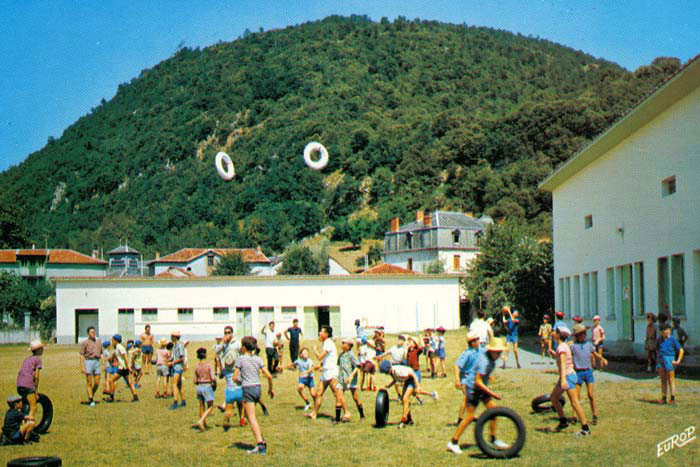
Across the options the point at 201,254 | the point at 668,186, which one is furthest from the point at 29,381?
the point at 201,254

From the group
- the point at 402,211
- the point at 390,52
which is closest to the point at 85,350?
the point at 402,211

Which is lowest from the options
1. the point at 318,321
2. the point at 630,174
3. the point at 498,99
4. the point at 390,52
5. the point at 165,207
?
the point at 318,321

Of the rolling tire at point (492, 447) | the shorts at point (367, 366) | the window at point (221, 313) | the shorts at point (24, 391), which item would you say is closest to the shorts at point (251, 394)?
the rolling tire at point (492, 447)

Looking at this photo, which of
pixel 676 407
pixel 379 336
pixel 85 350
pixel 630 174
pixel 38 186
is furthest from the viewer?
pixel 38 186

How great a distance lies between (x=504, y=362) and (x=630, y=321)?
5927 mm

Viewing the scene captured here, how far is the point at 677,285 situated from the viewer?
72.9 ft

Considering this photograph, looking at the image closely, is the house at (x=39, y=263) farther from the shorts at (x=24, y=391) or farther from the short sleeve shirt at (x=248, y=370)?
the short sleeve shirt at (x=248, y=370)

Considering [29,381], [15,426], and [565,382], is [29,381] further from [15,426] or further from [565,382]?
[565,382]

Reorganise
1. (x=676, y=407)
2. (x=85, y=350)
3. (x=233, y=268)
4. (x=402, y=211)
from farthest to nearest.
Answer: (x=402, y=211), (x=233, y=268), (x=85, y=350), (x=676, y=407)

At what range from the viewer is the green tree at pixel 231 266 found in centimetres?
8537

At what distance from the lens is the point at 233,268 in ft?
282

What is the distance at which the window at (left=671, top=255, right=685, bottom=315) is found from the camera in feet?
72.3

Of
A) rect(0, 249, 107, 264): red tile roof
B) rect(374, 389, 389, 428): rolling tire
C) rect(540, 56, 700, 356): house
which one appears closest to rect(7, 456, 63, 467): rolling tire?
rect(374, 389, 389, 428): rolling tire

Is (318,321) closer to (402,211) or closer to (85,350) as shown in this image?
(85,350)
